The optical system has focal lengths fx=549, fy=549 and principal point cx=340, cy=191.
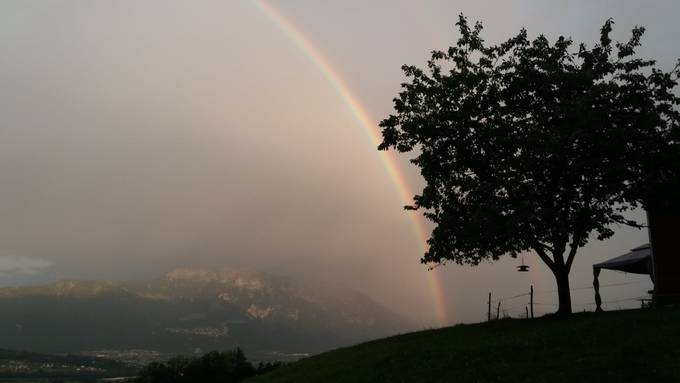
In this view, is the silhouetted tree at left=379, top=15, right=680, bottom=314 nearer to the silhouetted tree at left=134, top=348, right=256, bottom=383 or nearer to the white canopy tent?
the white canopy tent

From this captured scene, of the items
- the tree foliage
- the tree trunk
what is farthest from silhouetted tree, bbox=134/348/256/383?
the tree trunk

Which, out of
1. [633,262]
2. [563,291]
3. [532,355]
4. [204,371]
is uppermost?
[633,262]

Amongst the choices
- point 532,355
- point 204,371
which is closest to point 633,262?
point 532,355

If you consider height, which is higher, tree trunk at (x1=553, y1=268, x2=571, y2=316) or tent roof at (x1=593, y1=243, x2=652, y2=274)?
tent roof at (x1=593, y1=243, x2=652, y2=274)

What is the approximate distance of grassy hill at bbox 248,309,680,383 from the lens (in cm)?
2145

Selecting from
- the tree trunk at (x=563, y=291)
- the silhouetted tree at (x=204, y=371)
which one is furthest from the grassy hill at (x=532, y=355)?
the silhouetted tree at (x=204, y=371)

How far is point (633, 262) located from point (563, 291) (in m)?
8.85

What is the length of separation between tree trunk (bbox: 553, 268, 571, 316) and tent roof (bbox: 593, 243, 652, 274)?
6443 mm

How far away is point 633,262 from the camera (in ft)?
141

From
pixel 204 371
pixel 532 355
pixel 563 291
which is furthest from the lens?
pixel 204 371

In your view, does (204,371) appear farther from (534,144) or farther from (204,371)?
(534,144)

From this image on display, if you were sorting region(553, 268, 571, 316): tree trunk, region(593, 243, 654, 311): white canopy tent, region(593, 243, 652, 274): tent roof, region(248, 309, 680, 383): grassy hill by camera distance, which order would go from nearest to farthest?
region(248, 309, 680, 383): grassy hill
region(553, 268, 571, 316): tree trunk
region(593, 243, 654, 311): white canopy tent
region(593, 243, 652, 274): tent roof

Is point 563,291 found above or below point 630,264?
below

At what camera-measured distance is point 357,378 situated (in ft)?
98.3
